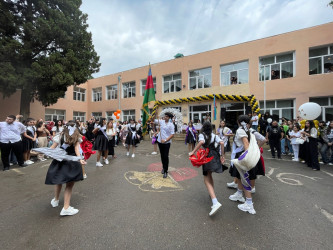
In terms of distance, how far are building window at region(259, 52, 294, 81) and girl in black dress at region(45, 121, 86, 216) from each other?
15.5m

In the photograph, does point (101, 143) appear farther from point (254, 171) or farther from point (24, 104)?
point (24, 104)

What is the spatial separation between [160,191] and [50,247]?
222 cm

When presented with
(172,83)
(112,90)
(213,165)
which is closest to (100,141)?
(213,165)

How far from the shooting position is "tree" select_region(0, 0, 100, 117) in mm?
12227

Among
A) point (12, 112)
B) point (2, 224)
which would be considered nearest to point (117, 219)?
point (2, 224)

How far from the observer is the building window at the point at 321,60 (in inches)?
489

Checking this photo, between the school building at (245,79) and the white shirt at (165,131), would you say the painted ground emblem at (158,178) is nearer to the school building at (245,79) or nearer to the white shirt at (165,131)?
the white shirt at (165,131)

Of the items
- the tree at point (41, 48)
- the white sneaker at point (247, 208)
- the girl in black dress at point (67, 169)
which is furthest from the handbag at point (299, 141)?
the tree at point (41, 48)

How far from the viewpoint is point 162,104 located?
1884 cm

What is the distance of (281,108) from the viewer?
1395cm

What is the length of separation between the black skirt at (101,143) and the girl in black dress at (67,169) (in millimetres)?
3072

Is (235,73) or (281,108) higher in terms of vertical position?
(235,73)

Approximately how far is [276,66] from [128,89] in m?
16.4

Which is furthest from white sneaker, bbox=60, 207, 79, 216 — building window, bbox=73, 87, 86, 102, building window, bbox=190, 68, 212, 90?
building window, bbox=73, 87, 86, 102
